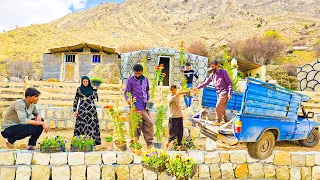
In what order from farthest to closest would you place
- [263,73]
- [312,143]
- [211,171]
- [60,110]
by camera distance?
1. [263,73]
2. [60,110]
3. [312,143]
4. [211,171]

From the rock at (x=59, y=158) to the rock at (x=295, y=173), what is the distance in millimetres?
3932

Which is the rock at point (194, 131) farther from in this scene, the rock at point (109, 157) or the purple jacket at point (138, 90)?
the rock at point (109, 157)

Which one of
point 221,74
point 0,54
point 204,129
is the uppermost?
point 0,54

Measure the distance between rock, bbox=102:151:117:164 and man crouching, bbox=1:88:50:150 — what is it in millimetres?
1024

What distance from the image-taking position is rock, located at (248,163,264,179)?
5.79 m

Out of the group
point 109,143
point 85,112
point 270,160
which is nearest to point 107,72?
point 85,112

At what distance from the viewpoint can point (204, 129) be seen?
580 centimetres

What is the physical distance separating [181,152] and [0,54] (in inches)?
1170

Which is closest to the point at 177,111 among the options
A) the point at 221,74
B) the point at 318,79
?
the point at 221,74

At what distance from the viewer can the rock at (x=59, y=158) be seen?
5.19m

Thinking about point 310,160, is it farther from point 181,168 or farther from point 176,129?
point 181,168

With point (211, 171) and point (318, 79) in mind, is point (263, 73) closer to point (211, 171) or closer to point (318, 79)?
point (318, 79)

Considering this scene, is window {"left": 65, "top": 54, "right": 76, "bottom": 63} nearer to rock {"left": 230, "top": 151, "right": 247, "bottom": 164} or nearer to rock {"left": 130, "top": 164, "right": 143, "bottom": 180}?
rock {"left": 130, "top": 164, "right": 143, "bottom": 180}

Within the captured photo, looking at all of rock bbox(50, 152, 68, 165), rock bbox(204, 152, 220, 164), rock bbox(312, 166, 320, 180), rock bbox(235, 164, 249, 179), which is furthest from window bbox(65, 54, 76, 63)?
rock bbox(312, 166, 320, 180)
